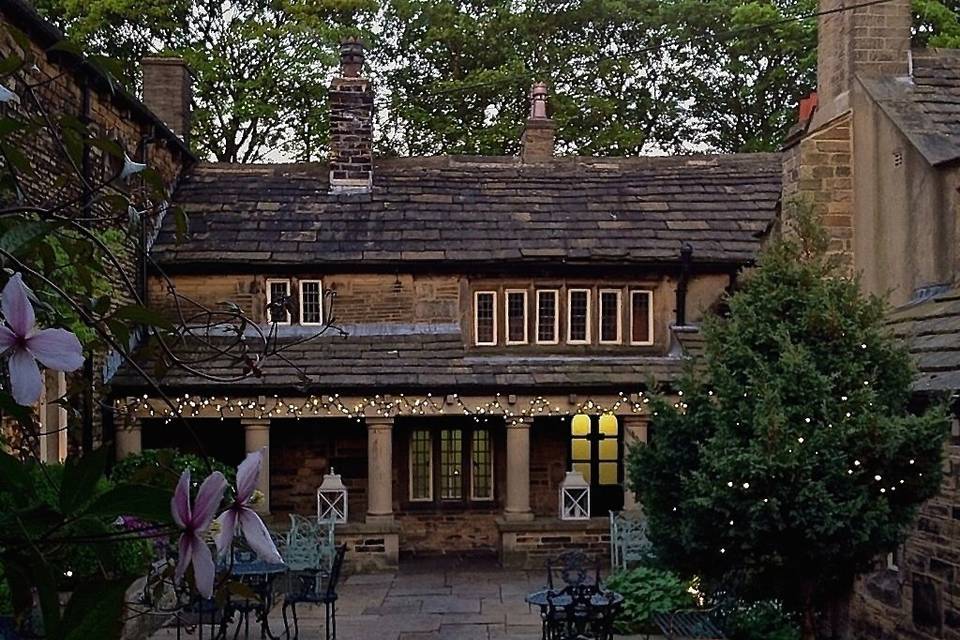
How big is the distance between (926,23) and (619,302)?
15.5m

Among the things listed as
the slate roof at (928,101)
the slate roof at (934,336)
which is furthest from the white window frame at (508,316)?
the slate roof at (934,336)

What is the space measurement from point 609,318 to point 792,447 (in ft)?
30.8

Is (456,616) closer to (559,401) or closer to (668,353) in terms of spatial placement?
(559,401)

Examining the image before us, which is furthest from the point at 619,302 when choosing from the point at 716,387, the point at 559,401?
the point at 716,387

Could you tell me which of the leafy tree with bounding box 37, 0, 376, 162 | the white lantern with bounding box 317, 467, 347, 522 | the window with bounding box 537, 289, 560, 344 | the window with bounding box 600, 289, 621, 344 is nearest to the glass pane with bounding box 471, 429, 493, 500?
the window with bounding box 537, 289, 560, 344

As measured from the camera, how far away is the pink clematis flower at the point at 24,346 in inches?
48.4

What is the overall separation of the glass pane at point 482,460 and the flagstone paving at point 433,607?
5.91ft

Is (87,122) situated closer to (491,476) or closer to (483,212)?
(483,212)

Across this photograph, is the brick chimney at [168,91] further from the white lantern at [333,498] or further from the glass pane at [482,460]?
the glass pane at [482,460]

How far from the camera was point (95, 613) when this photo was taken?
116cm

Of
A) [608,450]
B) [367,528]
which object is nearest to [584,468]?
[608,450]

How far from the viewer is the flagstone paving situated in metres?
11.2

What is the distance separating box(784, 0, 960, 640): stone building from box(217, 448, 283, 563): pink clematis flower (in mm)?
7626

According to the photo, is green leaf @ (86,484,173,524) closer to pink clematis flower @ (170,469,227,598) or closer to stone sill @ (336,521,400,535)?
pink clematis flower @ (170,469,227,598)
